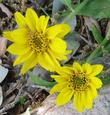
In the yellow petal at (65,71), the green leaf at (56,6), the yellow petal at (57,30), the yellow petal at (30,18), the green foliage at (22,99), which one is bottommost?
the green foliage at (22,99)

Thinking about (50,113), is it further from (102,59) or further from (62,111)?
(102,59)

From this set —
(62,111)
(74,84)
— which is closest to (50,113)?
(62,111)

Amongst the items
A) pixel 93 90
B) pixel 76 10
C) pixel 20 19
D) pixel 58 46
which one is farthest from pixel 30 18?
pixel 93 90

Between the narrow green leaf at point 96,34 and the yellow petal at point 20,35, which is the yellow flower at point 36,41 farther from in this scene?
the narrow green leaf at point 96,34

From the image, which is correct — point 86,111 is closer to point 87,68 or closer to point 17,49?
point 87,68

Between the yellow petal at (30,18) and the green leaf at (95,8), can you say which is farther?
the green leaf at (95,8)

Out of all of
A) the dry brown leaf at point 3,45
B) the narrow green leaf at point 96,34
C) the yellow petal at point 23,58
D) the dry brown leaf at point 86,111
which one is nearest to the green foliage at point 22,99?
the dry brown leaf at point 86,111
